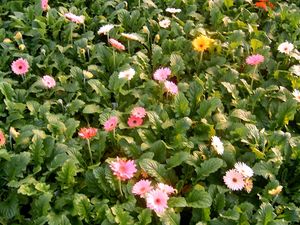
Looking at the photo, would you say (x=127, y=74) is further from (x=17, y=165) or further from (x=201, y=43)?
(x=17, y=165)

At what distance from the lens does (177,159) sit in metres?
2.63

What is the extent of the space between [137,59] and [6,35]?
1035mm

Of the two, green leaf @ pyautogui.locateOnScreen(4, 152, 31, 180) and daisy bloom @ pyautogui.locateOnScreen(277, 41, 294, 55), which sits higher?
A: daisy bloom @ pyautogui.locateOnScreen(277, 41, 294, 55)

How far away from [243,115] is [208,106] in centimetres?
22

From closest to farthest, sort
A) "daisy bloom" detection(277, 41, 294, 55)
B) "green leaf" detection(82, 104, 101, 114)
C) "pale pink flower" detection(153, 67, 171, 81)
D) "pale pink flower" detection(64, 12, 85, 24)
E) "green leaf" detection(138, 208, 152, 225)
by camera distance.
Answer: "green leaf" detection(138, 208, 152, 225) → "green leaf" detection(82, 104, 101, 114) → "pale pink flower" detection(153, 67, 171, 81) → "daisy bloom" detection(277, 41, 294, 55) → "pale pink flower" detection(64, 12, 85, 24)

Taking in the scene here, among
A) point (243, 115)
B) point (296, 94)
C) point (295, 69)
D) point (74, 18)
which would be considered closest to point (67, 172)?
point (243, 115)

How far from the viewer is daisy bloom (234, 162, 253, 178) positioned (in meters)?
2.58

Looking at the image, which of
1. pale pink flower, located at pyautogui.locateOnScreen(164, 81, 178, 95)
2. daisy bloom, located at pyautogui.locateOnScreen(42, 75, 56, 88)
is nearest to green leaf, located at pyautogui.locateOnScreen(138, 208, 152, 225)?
pale pink flower, located at pyautogui.locateOnScreen(164, 81, 178, 95)

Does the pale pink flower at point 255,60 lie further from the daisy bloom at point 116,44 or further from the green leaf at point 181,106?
the daisy bloom at point 116,44

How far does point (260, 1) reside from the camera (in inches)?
160

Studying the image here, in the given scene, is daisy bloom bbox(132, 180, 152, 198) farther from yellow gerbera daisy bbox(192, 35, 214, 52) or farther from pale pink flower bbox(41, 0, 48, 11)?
pale pink flower bbox(41, 0, 48, 11)

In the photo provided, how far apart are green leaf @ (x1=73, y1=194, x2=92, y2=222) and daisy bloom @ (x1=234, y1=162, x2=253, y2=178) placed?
0.80 meters

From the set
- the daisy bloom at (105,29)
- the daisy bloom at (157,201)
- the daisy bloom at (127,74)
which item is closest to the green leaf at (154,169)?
the daisy bloom at (157,201)

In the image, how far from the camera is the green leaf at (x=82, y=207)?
2.41 m
